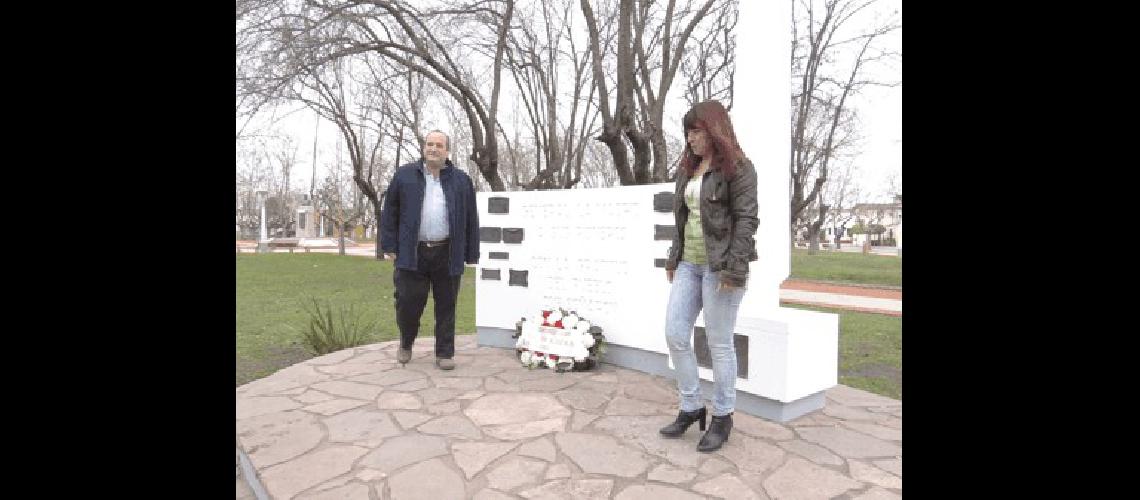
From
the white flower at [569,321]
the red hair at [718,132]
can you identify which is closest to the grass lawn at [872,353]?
the red hair at [718,132]

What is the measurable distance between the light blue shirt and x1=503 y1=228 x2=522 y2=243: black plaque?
1013mm

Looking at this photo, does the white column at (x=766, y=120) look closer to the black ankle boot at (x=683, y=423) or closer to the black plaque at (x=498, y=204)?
the black ankle boot at (x=683, y=423)

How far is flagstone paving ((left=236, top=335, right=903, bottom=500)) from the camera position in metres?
2.50

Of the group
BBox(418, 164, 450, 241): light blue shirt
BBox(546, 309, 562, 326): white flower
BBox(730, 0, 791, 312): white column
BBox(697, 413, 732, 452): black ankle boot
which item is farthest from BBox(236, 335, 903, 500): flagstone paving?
BBox(418, 164, 450, 241): light blue shirt

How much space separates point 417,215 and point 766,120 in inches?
98.7

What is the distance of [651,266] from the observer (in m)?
4.43

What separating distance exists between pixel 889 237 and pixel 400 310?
6705 cm

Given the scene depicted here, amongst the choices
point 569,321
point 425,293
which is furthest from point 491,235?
point 569,321

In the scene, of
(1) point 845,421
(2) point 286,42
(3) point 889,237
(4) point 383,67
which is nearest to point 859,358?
(1) point 845,421

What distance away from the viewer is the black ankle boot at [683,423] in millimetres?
3045

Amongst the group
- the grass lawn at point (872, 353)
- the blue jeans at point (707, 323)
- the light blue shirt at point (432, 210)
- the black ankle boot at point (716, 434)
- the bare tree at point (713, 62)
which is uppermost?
the bare tree at point (713, 62)

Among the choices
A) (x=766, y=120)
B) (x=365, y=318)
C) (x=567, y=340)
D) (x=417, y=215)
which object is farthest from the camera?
(x=365, y=318)

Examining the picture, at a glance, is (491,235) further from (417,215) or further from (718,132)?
(718,132)

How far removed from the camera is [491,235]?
18.0 ft
